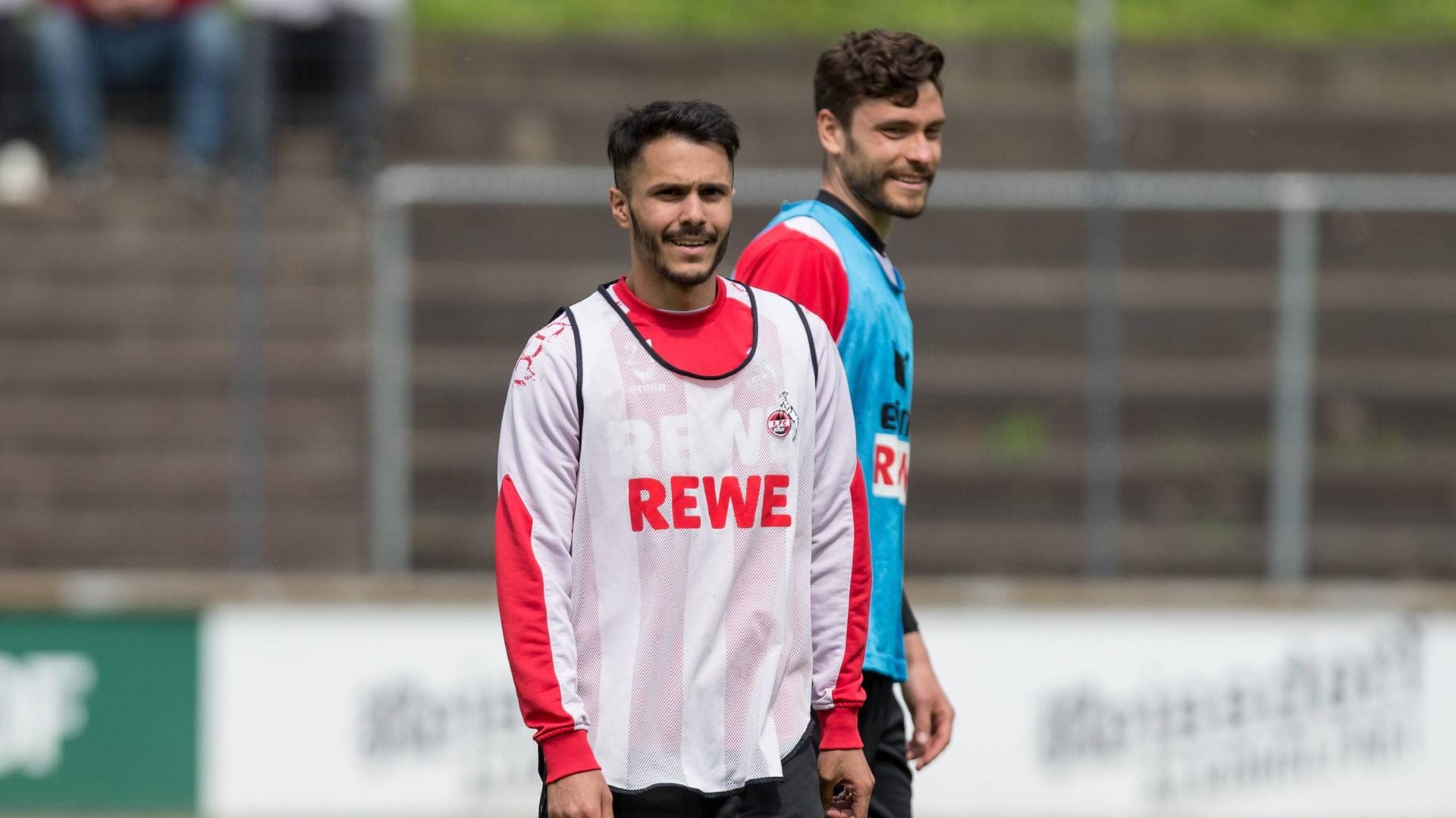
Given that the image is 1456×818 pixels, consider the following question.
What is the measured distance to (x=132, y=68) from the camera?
10.4 metres

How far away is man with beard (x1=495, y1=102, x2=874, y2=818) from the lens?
307 centimetres

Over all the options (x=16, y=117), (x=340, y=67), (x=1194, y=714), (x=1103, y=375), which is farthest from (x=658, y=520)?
(x=16, y=117)

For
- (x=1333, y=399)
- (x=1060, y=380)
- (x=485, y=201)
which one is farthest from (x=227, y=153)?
(x=1333, y=399)

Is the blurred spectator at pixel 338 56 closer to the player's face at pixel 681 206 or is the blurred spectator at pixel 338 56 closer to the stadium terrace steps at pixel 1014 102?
the stadium terrace steps at pixel 1014 102

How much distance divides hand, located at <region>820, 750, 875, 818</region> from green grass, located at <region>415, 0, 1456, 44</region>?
9.44 metres

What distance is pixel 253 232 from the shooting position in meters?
8.95

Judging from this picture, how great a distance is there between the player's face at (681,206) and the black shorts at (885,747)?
1.02 m

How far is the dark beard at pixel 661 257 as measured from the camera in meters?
3.11

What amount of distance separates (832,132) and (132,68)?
760cm

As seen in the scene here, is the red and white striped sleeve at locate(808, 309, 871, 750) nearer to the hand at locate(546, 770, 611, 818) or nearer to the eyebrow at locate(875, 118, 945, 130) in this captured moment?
the hand at locate(546, 770, 611, 818)

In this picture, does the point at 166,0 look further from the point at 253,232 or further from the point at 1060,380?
the point at 1060,380

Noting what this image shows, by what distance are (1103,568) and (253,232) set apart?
4.22 meters

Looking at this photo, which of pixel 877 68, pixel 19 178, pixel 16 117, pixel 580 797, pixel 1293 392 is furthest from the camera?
pixel 16 117

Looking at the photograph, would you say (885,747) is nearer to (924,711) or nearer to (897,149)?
(924,711)
